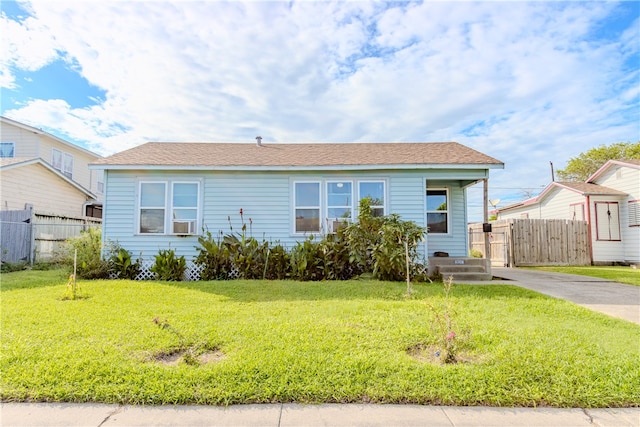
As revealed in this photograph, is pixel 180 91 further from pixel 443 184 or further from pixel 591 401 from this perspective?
pixel 591 401

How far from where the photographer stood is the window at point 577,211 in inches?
566

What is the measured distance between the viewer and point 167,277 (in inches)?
339

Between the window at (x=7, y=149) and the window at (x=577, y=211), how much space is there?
1158 inches

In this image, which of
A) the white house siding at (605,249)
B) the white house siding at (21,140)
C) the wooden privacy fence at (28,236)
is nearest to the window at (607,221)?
the white house siding at (605,249)

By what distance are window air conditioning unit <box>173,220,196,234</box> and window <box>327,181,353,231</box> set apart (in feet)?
13.4

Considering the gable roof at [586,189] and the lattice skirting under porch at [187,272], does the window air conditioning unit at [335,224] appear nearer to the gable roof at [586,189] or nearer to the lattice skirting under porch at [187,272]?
the lattice skirting under porch at [187,272]

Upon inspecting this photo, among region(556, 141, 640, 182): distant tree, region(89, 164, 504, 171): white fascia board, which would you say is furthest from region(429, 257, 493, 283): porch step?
region(556, 141, 640, 182): distant tree

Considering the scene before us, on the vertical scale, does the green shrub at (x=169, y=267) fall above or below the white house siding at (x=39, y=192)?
below

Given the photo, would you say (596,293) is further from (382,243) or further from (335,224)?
(335,224)

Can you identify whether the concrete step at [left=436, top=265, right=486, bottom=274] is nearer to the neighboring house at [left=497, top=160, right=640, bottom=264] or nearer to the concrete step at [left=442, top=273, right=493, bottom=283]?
the concrete step at [left=442, top=273, right=493, bottom=283]

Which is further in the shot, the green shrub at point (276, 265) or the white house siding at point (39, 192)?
the white house siding at point (39, 192)

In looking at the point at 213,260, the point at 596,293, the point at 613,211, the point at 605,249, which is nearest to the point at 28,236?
the point at 213,260

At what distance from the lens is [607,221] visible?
13.9 metres

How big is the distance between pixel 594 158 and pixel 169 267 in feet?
124
